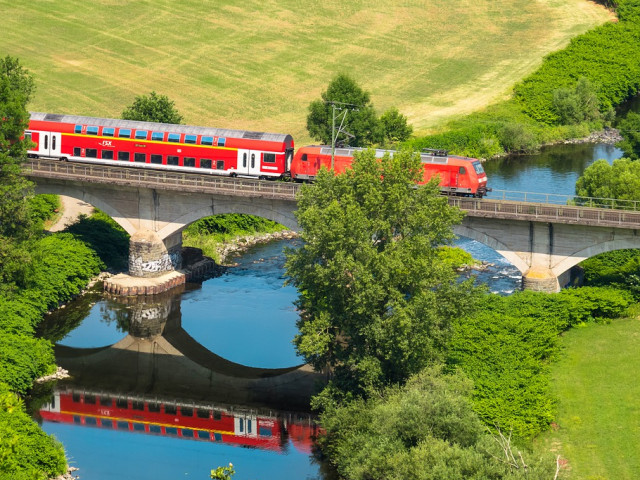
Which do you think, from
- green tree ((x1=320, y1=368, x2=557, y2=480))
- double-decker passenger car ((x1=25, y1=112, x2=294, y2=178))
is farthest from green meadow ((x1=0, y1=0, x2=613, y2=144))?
green tree ((x1=320, y1=368, x2=557, y2=480))

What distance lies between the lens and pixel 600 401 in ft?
236

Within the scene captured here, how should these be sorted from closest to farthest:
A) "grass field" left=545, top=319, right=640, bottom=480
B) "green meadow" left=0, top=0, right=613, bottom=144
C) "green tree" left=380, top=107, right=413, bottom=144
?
1. "grass field" left=545, top=319, right=640, bottom=480
2. "green tree" left=380, top=107, right=413, bottom=144
3. "green meadow" left=0, top=0, right=613, bottom=144

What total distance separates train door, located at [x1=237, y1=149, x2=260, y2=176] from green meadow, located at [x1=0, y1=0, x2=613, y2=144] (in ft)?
161

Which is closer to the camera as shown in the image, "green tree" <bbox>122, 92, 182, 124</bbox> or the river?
the river

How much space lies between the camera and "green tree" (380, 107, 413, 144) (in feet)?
465

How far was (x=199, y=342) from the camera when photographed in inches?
3561

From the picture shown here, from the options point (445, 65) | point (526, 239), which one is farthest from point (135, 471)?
point (445, 65)

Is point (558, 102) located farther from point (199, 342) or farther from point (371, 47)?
point (199, 342)

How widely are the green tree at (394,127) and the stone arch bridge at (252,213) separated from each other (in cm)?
4429

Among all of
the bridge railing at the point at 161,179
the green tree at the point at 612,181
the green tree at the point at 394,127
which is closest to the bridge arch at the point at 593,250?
the green tree at the point at 612,181

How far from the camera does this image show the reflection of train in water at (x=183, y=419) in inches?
2884

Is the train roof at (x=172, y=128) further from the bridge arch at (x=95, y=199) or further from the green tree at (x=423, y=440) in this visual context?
the green tree at (x=423, y=440)

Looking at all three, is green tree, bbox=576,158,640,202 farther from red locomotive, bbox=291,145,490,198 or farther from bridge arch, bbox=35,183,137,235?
bridge arch, bbox=35,183,137,235

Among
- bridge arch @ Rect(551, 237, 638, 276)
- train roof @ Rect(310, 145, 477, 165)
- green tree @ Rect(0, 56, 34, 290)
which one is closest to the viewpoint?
bridge arch @ Rect(551, 237, 638, 276)
